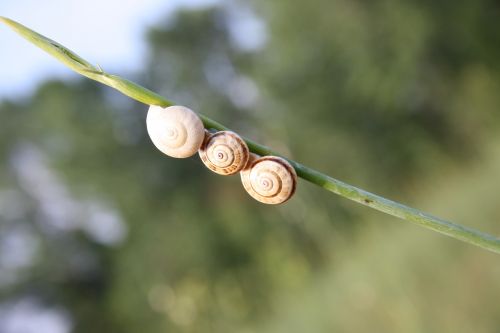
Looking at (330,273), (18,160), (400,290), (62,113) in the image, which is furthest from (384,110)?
(18,160)

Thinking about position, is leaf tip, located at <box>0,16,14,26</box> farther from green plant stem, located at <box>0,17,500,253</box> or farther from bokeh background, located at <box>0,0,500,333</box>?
bokeh background, located at <box>0,0,500,333</box>

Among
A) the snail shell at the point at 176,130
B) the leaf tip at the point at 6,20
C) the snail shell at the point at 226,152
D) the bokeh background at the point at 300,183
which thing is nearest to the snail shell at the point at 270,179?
the snail shell at the point at 226,152

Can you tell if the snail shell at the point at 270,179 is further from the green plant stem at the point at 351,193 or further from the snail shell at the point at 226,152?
the green plant stem at the point at 351,193

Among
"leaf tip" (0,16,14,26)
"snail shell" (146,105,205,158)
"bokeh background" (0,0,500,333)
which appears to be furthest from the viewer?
"bokeh background" (0,0,500,333)

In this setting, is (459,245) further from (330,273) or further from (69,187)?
(69,187)

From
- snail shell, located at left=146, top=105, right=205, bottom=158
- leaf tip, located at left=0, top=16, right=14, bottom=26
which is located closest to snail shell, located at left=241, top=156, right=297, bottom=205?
snail shell, located at left=146, top=105, right=205, bottom=158
